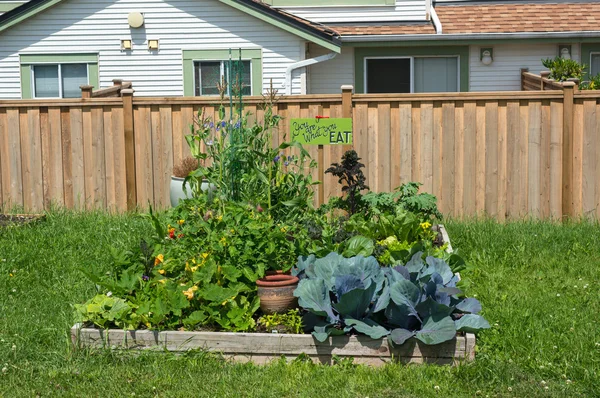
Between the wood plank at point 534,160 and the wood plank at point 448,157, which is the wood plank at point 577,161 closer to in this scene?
the wood plank at point 534,160

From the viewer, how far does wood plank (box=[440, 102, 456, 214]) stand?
1038 centimetres

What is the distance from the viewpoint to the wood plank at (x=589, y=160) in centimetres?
1020

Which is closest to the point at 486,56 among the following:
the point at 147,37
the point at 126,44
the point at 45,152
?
the point at 147,37

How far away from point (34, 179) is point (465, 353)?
7.07m

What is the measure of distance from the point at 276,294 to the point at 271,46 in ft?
36.4

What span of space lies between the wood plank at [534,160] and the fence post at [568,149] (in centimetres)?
27

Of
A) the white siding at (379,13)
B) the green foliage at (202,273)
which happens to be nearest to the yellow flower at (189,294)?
the green foliage at (202,273)

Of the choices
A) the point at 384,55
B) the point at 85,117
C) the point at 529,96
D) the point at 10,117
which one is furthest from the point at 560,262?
the point at 384,55

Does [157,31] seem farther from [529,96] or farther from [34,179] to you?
[529,96]

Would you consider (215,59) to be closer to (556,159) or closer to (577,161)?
(556,159)

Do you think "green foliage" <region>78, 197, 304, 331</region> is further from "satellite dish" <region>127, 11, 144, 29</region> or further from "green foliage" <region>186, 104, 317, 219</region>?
"satellite dish" <region>127, 11, 144, 29</region>

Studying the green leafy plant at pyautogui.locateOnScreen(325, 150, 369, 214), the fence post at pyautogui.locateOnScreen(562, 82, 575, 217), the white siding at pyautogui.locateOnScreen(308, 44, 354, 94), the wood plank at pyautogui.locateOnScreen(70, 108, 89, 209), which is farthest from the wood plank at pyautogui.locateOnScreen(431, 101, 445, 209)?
the white siding at pyautogui.locateOnScreen(308, 44, 354, 94)

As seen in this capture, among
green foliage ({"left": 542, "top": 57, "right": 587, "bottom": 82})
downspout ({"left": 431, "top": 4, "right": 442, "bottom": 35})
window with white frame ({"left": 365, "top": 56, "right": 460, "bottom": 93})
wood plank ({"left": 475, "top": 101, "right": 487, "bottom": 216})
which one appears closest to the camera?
wood plank ({"left": 475, "top": 101, "right": 487, "bottom": 216})

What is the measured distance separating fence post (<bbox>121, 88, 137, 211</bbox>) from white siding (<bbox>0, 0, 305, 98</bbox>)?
19.8ft
